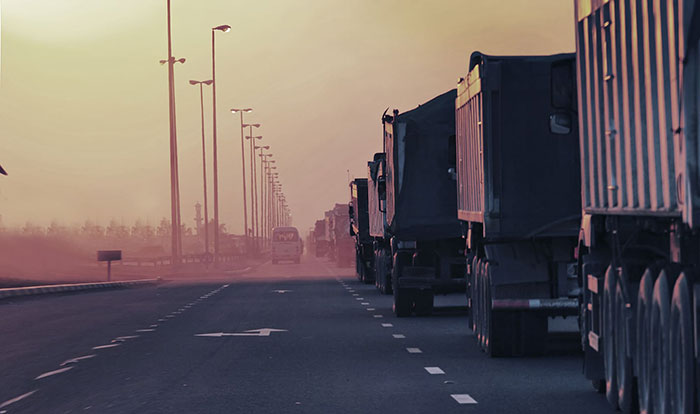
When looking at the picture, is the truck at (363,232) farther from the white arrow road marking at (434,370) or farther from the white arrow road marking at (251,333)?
the white arrow road marking at (434,370)

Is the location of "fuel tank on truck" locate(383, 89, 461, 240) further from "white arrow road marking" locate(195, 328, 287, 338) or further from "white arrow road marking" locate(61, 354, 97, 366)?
"white arrow road marking" locate(61, 354, 97, 366)

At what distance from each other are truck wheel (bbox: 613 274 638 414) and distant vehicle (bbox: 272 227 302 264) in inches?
3566

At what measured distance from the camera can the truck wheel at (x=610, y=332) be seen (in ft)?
36.8

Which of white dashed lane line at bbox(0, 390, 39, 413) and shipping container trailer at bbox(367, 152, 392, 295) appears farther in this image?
shipping container trailer at bbox(367, 152, 392, 295)

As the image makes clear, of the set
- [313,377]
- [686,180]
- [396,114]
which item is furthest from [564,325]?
[686,180]

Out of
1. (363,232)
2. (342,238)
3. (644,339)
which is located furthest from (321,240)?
(644,339)

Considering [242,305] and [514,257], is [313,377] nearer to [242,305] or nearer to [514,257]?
[514,257]

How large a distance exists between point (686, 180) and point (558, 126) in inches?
210

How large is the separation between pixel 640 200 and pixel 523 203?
21.6 ft

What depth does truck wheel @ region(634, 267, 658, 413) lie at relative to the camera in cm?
991

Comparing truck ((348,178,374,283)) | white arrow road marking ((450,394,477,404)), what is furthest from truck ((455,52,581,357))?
truck ((348,178,374,283))

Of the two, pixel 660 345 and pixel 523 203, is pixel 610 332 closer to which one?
pixel 660 345

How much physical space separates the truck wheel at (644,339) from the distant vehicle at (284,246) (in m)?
91.3

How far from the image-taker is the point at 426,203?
24547mm
